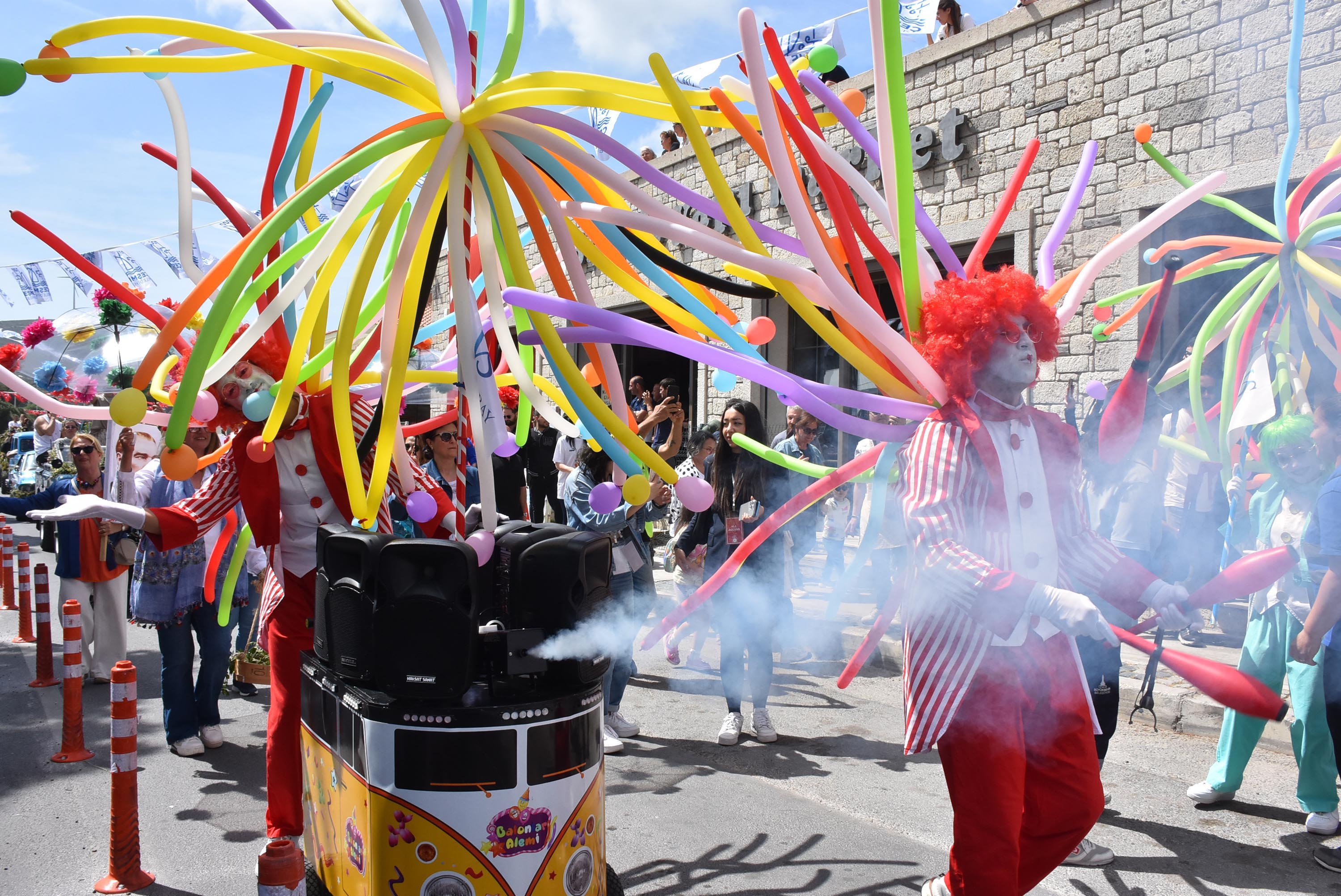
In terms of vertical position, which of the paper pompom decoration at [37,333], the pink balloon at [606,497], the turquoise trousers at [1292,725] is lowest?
the turquoise trousers at [1292,725]

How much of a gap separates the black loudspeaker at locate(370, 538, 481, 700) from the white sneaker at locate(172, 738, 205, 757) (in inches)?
122

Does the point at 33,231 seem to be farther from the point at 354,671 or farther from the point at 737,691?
the point at 737,691

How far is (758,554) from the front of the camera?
5.03m

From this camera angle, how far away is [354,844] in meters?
2.70

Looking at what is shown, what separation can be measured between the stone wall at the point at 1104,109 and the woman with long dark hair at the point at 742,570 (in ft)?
9.42

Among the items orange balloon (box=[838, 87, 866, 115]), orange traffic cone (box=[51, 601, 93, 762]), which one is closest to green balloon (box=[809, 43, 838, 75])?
orange balloon (box=[838, 87, 866, 115])

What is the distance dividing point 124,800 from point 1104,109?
912 cm

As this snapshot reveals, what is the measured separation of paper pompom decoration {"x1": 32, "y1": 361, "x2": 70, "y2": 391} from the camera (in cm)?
454

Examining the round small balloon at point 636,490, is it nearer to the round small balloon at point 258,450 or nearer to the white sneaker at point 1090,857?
the round small balloon at point 258,450

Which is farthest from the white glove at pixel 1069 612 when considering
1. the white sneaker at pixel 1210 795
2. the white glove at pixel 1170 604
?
the white sneaker at pixel 1210 795

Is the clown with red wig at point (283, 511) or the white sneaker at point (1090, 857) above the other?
the clown with red wig at point (283, 511)

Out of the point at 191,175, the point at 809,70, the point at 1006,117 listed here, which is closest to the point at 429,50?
the point at 191,175

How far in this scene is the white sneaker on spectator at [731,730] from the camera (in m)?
5.12

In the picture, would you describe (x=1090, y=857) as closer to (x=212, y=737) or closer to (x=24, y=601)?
(x=212, y=737)
